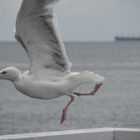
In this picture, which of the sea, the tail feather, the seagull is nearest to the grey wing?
the seagull

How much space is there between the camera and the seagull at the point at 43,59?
23.9 ft

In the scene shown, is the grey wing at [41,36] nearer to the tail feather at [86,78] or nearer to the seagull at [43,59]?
the seagull at [43,59]

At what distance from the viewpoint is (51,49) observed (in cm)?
747

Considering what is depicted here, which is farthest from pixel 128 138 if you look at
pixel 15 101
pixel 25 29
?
pixel 15 101

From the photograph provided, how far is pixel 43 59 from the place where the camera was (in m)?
7.48

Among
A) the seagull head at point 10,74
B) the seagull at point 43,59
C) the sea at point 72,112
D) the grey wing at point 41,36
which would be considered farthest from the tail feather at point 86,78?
the sea at point 72,112

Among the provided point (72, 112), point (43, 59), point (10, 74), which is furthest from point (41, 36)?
point (72, 112)

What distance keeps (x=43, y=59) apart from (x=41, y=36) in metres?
0.29

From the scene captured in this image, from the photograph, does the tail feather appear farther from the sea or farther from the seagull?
the sea

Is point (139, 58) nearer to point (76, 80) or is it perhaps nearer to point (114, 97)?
point (114, 97)

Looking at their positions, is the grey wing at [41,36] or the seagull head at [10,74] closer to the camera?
the grey wing at [41,36]

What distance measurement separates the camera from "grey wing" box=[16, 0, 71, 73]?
726 centimetres

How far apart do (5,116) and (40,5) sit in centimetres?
2779

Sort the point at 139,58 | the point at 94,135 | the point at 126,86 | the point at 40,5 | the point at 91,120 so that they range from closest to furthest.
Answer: the point at 40,5 < the point at 94,135 < the point at 91,120 < the point at 126,86 < the point at 139,58
